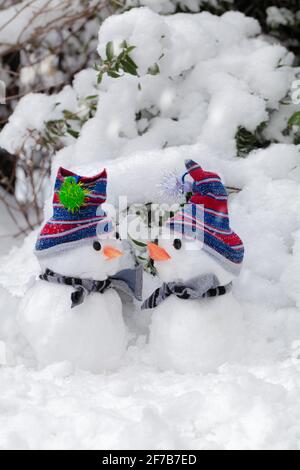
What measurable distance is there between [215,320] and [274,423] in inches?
14.5

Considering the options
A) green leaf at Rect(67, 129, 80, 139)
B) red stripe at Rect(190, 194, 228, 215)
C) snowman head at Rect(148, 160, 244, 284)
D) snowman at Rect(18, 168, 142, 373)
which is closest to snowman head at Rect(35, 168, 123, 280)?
snowman at Rect(18, 168, 142, 373)

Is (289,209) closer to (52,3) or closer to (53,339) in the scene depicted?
(53,339)

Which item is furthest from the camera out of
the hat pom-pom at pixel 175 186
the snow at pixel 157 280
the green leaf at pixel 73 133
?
the green leaf at pixel 73 133

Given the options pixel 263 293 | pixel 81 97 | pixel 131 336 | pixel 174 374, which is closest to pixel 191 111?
pixel 81 97

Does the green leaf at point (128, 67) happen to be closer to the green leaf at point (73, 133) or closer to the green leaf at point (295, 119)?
the green leaf at point (73, 133)

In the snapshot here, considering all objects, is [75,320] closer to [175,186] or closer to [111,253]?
[111,253]

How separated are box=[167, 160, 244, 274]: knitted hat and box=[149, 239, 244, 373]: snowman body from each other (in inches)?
0.9

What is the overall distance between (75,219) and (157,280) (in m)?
0.43

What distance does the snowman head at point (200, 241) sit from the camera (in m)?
1.54

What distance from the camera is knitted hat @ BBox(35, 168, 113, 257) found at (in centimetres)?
156

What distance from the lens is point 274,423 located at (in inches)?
49.0

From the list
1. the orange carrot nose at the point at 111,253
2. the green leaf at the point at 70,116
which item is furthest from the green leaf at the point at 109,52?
the orange carrot nose at the point at 111,253

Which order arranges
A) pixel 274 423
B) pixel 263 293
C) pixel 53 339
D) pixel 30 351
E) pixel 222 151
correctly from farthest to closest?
pixel 222 151 → pixel 263 293 → pixel 30 351 → pixel 53 339 → pixel 274 423

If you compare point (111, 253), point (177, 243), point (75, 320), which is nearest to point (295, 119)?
point (177, 243)
